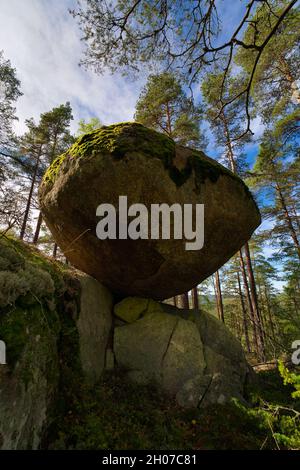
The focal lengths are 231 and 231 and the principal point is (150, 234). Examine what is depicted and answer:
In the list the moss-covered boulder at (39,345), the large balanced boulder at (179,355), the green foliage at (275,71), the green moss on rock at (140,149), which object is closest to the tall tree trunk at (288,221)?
the green foliage at (275,71)

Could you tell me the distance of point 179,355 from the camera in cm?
608

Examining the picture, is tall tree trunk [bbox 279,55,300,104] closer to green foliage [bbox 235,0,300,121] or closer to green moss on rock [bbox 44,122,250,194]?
green foliage [bbox 235,0,300,121]

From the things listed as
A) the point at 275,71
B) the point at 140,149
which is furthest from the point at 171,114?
the point at 140,149

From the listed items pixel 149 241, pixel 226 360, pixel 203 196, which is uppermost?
pixel 203 196

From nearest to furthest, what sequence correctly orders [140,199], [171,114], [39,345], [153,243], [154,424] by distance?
1. [39,345]
2. [154,424]
3. [140,199]
4. [153,243]
5. [171,114]

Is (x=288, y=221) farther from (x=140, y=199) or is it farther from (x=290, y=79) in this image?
(x=140, y=199)

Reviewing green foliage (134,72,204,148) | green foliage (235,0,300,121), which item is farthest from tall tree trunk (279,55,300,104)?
green foliage (134,72,204,148)

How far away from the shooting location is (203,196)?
17.9 ft

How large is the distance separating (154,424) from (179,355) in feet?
5.76

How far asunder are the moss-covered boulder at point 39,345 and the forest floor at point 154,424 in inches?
12.1

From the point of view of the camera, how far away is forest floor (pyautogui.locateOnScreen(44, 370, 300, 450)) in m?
3.62
